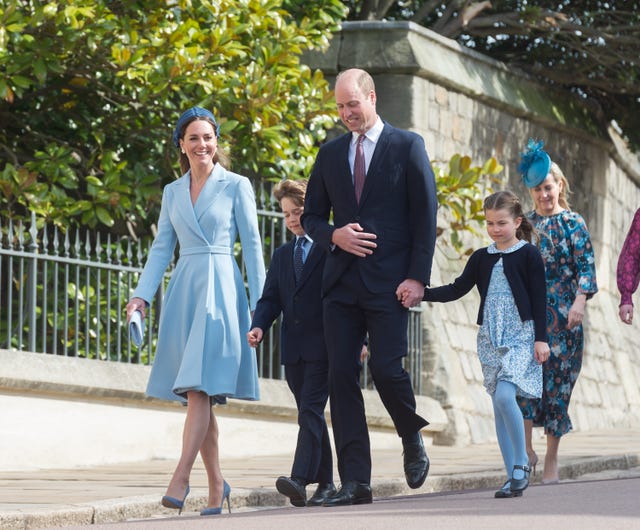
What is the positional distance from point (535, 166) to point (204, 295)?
8.35 ft

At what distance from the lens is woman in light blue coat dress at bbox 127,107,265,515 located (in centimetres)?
678

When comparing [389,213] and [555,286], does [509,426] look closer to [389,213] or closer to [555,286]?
[389,213]

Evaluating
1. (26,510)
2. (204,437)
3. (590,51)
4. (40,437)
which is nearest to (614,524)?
(204,437)

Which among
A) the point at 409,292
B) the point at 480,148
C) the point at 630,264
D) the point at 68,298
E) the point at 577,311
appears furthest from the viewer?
the point at 480,148

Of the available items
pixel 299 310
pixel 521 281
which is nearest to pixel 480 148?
pixel 521 281

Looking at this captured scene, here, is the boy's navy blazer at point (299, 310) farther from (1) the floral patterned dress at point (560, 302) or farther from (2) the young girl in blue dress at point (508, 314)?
(1) the floral patterned dress at point (560, 302)

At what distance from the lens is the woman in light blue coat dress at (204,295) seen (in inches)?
267

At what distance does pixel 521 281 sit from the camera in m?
7.49

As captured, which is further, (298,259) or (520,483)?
(298,259)

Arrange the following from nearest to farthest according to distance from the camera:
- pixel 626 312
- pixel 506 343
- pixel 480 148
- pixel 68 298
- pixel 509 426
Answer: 1. pixel 509 426
2. pixel 506 343
3. pixel 626 312
4. pixel 68 298
5. pixel 480 148

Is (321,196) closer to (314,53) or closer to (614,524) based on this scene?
(614,524)

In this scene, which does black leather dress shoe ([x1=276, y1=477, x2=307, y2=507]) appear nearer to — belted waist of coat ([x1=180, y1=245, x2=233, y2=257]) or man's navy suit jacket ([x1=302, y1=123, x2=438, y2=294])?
man's navy suit jacket ([x1=302, y1=123, x2=438, y2=294])

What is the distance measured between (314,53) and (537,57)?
10.1 feet

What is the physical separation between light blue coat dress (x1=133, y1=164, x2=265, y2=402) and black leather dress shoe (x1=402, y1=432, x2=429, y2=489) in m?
0.76
